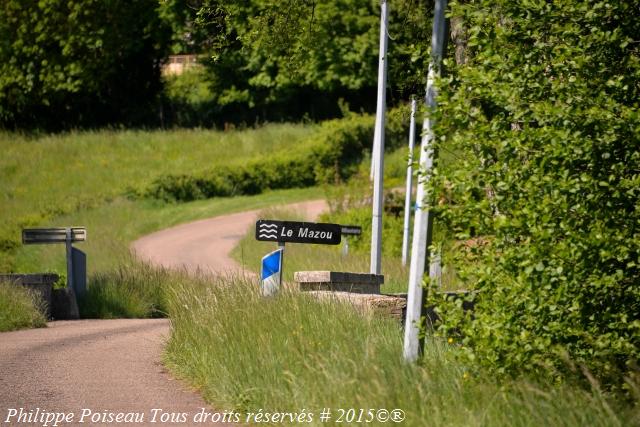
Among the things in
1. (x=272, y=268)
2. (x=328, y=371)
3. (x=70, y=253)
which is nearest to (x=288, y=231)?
(x=272, y=268)

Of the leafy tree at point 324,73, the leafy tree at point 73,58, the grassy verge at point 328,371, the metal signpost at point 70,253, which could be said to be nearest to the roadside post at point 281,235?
the grassy verge at point 328,371

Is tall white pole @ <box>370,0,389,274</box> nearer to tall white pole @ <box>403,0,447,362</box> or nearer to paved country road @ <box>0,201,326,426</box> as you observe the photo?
paved country road @ <box>0,201,326,426</box>

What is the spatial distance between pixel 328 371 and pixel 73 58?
165ft

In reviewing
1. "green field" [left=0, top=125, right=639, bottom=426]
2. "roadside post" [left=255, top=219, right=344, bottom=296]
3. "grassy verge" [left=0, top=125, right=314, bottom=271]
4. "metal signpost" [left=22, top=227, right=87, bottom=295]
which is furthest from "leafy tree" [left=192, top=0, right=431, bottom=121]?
"roadside post" [left=255, top=219, right=344, bottom=296]

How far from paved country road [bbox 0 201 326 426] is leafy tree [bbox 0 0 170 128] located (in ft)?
131

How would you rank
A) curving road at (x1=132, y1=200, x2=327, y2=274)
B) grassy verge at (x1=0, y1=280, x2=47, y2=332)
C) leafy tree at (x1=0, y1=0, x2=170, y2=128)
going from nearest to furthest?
grassy verge at (x1=0, y1=280, x2=47, y2=332)
curving road at (x1=132, y1=200, x2=327, y2=274)
leafy tree at (x1=0, y1=0, x2=170, y2=128)

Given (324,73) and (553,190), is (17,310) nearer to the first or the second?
(553,190)

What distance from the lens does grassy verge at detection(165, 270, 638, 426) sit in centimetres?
652

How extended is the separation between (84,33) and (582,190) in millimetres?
50682

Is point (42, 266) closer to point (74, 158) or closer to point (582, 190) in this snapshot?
point (74, 158)

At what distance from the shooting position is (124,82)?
5881 centimetres

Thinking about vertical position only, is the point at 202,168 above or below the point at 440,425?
below

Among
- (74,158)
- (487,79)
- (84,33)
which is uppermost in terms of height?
(487,79)

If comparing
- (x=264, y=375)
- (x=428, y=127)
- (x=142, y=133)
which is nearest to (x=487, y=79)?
(x=428, y=127)
